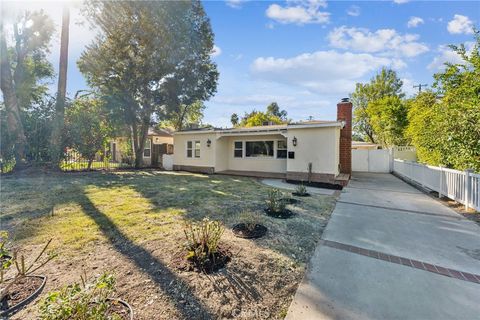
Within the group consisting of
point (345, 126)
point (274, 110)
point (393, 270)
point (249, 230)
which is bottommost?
point (393, 270)

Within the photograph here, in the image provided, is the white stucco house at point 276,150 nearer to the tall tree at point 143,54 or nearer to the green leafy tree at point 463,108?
the tall tree at point 143,54

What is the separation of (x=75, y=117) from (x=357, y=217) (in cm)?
1490

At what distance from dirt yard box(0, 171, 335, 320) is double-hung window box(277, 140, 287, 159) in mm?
5496

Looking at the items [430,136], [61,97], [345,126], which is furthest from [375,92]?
[61,97]

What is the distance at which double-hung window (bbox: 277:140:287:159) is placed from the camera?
12.5 metres

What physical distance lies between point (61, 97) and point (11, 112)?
2532 mm

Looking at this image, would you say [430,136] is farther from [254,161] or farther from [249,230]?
[249,230]

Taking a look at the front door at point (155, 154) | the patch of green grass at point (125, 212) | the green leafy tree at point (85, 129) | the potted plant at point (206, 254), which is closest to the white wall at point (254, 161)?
the patch of green grass at point (125, 212)

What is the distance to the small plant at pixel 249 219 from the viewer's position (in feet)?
14.2

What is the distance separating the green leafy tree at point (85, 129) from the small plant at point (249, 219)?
12.0 metres

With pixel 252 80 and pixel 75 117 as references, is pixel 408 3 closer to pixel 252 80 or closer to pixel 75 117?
pixel 252 80

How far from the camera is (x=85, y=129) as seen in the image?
1280 cm

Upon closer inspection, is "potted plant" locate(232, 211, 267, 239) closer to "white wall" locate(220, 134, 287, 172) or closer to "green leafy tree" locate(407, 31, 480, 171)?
"green leafy tree" locate(407, 31, 480, 171)

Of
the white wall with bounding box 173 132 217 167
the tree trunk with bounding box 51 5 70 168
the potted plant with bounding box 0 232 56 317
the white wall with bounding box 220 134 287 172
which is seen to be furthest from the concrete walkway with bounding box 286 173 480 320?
the tree trunk with bounding box 51 5 70 168
